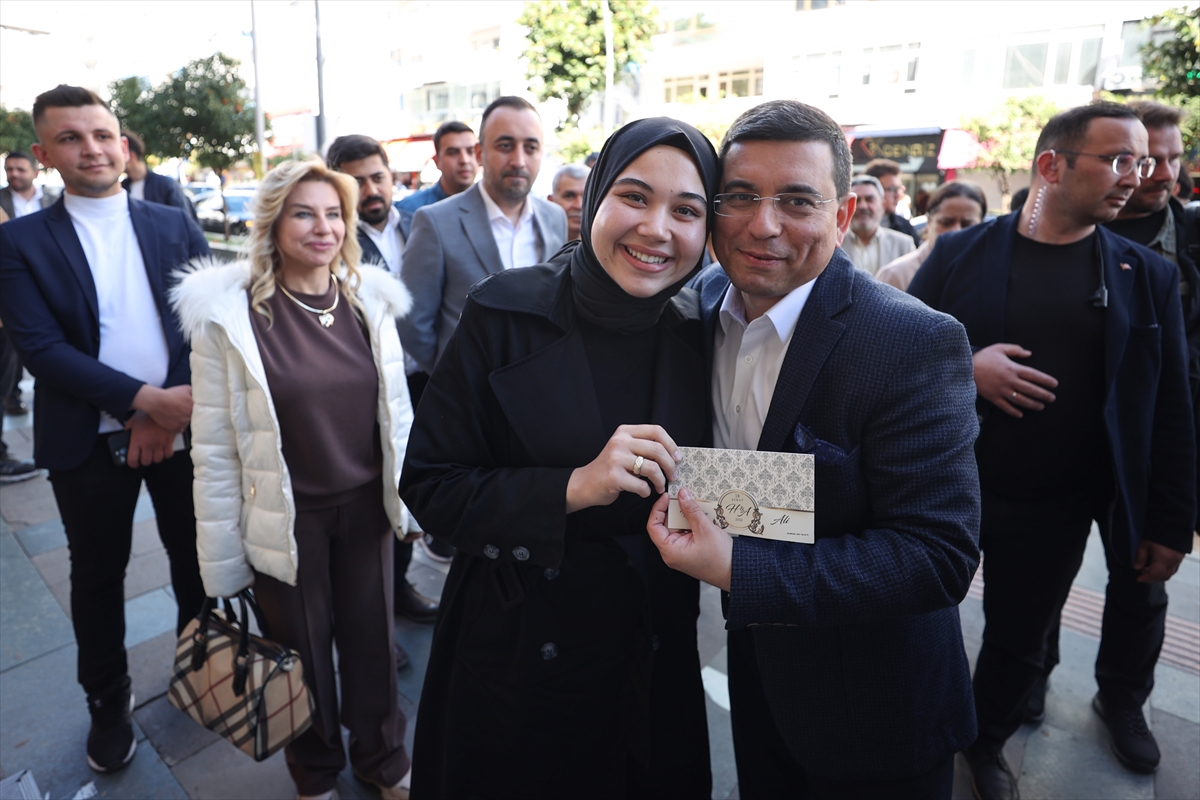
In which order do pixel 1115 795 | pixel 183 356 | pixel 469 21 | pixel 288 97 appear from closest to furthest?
pixel 1115 795, pixel 183 356, pixel 469 21, pixel 288 97

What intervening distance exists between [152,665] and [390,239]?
2498 millimetres

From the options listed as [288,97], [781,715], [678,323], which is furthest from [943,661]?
[288,97]

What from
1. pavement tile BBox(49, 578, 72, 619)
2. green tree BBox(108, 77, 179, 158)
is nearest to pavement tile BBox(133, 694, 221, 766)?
pavement tile BBox(49, 578, 72, 619)

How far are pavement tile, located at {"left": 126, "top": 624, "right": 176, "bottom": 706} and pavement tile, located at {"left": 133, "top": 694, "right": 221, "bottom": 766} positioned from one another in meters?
0.07

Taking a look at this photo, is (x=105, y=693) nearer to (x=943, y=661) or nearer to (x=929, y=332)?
(x=943, y=661)

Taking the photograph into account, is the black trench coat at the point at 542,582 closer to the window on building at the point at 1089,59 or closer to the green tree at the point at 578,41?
the green tree at the point at 578,41

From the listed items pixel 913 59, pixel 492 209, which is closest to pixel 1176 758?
pixel 492 209

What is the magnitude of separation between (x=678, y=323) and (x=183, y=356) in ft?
6.92

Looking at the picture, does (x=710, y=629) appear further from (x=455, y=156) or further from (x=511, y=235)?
(x=455, y=156)

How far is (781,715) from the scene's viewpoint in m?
1.47

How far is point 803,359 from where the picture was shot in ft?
4.39

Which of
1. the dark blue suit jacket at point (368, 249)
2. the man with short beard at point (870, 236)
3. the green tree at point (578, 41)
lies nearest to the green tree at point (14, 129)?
the green tree at point (578, 41)

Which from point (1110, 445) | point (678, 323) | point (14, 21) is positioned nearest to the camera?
point (678, 323)

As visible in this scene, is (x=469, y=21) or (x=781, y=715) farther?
(x=469, y=21)
